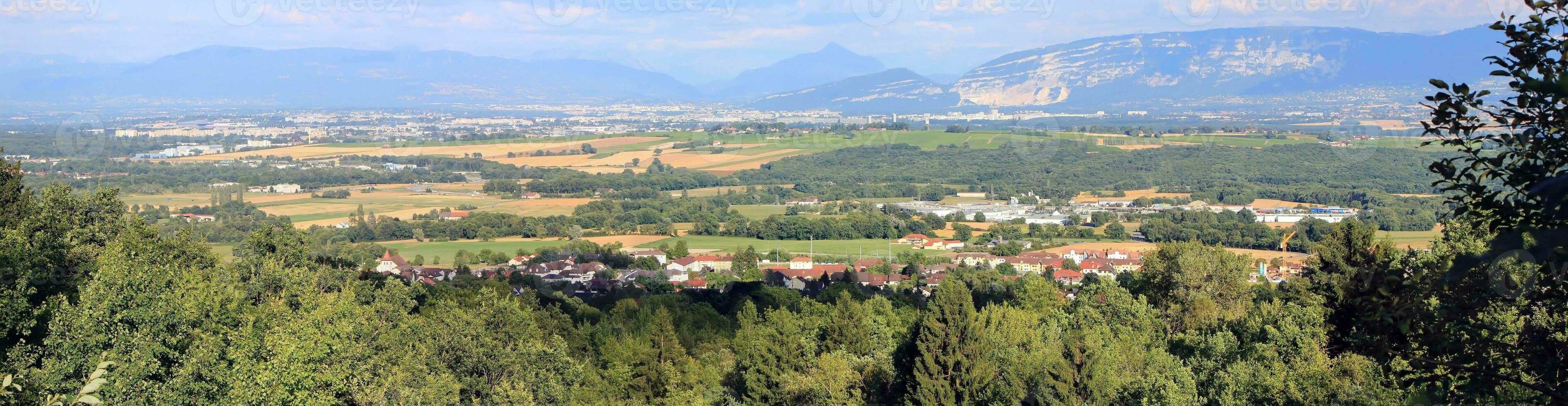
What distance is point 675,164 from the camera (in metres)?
80.4

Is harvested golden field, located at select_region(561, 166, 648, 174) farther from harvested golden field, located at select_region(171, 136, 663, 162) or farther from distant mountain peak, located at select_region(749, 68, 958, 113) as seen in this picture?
distant mountain peak, located at select_region(749, 68, 958, 113)

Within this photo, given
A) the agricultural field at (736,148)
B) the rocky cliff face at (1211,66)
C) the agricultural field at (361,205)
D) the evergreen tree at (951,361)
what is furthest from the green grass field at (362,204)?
the rocky cliff face at (1211,66)

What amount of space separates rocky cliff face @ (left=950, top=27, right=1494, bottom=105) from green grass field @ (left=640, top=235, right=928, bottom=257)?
9385 cm

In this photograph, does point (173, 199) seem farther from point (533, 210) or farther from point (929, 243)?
point (929, 243)

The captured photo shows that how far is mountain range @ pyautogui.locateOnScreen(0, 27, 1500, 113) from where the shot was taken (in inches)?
4847

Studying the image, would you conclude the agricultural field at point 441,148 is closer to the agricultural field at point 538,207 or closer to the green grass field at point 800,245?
the agricultural field at point 538,207

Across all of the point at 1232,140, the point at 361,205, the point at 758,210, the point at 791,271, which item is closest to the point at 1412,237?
the point at 791,271

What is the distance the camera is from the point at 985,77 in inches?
6117

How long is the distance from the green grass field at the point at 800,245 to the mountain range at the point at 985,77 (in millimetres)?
82348

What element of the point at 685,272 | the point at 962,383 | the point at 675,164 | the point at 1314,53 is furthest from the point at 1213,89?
the point at 962,383

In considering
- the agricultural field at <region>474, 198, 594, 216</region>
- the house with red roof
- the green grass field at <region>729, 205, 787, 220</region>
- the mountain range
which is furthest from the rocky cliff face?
the house with red roof

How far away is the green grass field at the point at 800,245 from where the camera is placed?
1759 inches

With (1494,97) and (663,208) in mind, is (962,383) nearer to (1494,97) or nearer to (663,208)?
(663,208)

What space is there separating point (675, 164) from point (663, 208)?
21580mm
